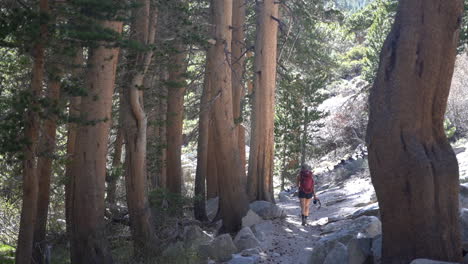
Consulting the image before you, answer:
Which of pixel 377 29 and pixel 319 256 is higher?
pixel 377 29

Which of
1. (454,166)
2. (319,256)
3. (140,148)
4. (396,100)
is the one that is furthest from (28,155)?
(454,166)

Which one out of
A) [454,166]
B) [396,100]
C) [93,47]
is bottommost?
[454,166]

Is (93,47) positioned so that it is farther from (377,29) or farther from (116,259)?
(377,29)

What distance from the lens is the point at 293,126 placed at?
3125cm

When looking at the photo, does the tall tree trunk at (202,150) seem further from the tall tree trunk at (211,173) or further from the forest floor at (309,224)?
the forest floor at (309,224)

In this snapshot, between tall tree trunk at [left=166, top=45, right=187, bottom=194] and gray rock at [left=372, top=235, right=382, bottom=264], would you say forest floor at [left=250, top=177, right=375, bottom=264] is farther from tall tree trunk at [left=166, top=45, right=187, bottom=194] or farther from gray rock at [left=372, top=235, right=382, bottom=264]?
tall tree trunk at [left=166, top=45, right=187, bottom=194]

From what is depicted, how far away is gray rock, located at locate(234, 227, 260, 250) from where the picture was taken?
512 inches

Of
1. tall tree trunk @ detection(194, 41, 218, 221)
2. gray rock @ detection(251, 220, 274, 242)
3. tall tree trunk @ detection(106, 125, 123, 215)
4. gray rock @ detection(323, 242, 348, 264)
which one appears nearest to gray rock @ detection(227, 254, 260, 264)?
gray rock @ detection(251, 220, 274, 242)

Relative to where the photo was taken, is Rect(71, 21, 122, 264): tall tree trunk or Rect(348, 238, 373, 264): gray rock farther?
Rect(71, 21, 122, 264): tall tree trunk

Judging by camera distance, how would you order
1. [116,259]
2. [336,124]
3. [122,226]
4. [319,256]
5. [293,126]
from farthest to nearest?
[336,124] → [293,126] → [122,226] → [116,259] → [319,256]

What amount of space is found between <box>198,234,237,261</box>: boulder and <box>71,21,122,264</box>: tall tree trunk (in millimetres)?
2237

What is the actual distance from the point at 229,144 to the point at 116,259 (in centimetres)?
436

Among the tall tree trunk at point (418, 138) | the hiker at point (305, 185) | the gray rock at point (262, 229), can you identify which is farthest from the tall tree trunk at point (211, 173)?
the tall tree trunk at point (418, 138)

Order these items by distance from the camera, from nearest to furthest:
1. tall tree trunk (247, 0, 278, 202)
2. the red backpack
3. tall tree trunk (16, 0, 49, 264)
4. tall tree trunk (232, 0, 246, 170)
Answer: tall tree trunk (16, 0, 49, 264)
the red backpack
tall tree trunk (247, 0, 278, 202)
tall tree trunk (232, 0, 246, 170)
